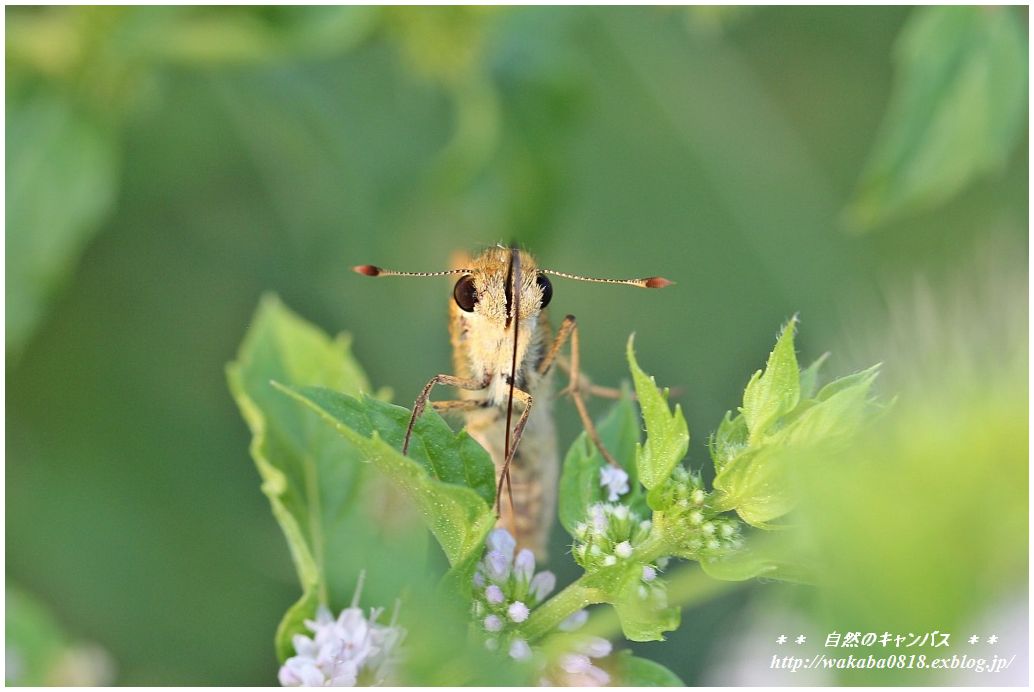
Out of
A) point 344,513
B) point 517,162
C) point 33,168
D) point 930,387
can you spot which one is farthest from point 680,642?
point 33,168

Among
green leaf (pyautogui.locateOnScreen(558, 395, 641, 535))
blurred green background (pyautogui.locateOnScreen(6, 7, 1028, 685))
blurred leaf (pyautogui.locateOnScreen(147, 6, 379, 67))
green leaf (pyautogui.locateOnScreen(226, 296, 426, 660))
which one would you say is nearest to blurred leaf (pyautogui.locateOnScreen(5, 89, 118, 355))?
blurred green background (pyautogui.locateOnScreen(6, 7, 1028, 685))

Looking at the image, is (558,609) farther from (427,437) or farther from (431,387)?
(431,387)

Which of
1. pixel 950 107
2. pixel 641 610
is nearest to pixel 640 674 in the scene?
pixel 641 610

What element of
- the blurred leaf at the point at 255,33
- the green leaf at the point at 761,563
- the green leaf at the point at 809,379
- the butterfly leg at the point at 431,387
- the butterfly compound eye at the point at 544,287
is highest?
the blurred leaf at the point at 255,33

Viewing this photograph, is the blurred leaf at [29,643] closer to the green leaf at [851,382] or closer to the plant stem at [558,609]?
the plant stem at [558,609]

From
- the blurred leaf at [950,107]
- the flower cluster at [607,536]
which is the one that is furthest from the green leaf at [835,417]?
the blurred leaf at [950,107]
